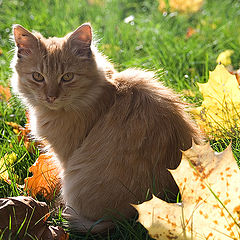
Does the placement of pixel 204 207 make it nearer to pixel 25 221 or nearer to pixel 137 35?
pixel 25 221

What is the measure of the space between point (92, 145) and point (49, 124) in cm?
35

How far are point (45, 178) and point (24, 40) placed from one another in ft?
2.70

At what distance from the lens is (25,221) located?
1.74m

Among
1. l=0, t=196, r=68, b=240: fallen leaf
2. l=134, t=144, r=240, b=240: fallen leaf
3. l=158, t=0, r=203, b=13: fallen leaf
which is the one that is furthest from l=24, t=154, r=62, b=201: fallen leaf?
l=158, t=0, r=203, b=13: fallen leaf

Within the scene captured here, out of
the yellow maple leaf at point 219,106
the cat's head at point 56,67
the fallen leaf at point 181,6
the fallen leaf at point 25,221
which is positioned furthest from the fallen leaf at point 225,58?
the fallen leaf at point 25,221

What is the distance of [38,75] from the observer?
2.21 metres

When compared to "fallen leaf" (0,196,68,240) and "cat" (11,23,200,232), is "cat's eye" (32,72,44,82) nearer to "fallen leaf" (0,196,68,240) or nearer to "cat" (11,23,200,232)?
"cat" (11,23,200,232)

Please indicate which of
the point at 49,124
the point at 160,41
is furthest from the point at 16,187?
the point at 160,41

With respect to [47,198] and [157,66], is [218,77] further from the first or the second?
[47,198]

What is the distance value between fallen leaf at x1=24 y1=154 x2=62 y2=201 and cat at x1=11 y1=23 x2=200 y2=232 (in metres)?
0.14

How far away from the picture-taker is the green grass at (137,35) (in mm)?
2883

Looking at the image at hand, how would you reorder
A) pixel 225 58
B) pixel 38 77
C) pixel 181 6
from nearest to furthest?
pixel 38 77, pixel 225 58, pixel 181 6

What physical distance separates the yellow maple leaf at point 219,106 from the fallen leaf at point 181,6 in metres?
2.23

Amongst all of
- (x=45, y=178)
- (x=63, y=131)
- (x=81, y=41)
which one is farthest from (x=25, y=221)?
(x=81, y=41)
